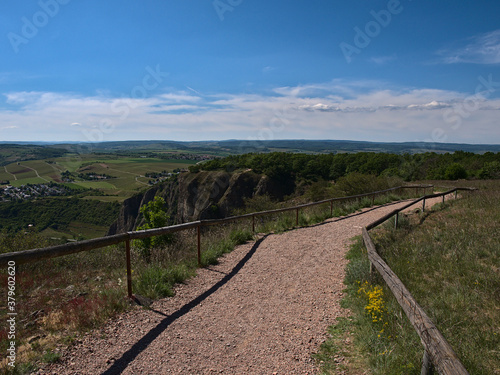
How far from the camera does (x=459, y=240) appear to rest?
696cm

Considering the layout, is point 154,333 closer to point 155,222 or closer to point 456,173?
point 155,222

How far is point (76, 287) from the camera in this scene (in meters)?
5.05

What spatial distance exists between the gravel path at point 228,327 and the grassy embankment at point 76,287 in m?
0.24

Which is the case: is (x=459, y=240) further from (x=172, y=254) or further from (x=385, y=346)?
(x=172, y=254)

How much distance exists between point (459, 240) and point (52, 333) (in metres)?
8.37

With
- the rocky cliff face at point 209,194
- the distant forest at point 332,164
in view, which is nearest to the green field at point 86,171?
the rocky cliff face at point 209,194

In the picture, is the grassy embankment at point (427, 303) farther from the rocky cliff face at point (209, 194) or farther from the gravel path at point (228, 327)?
the rocky cliff face at point (209, 194)

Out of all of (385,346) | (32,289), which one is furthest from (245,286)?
(32,289)

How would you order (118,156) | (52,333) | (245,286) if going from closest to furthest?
(52,333) < (245,286) < (118,156)

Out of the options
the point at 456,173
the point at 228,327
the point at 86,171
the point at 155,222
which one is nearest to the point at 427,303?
→ the point at 228,327

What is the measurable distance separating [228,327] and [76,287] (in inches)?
116

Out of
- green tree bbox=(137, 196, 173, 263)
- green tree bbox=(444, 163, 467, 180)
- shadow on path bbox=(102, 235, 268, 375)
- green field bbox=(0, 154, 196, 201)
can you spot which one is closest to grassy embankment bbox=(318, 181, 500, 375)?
shadow on path bbox=(102, 235, 268, 375)

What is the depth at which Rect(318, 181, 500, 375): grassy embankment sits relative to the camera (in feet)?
9.29

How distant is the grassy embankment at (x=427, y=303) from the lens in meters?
2.83
